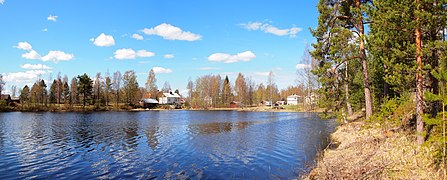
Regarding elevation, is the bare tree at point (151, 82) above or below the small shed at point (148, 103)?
above

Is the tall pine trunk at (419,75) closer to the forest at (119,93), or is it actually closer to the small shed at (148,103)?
the forest at (119,93)

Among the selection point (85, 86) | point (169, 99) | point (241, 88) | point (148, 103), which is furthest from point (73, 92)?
point (241, 88)

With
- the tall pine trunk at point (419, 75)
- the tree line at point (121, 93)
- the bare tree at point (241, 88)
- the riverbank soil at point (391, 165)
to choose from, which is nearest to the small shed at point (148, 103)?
the tree line at point (121, 93)

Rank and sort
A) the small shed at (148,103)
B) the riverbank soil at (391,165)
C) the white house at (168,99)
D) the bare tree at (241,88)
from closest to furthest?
the riverbank soil at (391,165) → the small shed at (148,103) → the bare tree at (241,88) → the white house at (168,99)

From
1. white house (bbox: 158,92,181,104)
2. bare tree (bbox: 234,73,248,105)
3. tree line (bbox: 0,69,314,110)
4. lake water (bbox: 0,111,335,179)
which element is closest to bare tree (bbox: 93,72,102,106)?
tree line (bbox: 0,69,314,110)

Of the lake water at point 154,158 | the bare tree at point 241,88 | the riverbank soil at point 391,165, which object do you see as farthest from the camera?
the bare tree at point 241,88

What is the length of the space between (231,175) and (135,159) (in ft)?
20.9

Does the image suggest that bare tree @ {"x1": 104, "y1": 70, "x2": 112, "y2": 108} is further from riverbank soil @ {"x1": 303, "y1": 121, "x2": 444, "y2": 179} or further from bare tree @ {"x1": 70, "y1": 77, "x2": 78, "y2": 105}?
riverbank soil @ {"x1": 303, "y1": 121, "x2": 444, "y2": 179}

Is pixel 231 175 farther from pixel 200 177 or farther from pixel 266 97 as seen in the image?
pixel 266 97

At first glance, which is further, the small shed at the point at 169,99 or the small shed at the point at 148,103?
the small shed at the point at 169,99

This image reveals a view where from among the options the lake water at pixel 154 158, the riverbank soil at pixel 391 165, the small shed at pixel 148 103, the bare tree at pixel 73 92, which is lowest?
the lake water at pixel 154 158

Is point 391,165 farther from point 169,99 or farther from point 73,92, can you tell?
point 169,99

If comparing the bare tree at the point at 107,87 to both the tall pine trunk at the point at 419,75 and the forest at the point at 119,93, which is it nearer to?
the forest at the point at 119,93

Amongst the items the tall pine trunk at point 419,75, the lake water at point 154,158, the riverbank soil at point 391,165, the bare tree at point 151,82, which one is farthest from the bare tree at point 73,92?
the tall pine trunk at point 419,75
